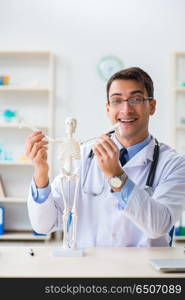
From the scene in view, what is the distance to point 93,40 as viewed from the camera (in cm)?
460

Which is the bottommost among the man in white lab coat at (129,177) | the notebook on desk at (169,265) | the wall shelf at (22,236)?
the wall shelf at (22,236)

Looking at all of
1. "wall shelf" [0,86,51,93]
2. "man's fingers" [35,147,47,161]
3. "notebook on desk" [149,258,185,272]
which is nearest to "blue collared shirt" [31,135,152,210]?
"man's fingers" [35,147,47,161]

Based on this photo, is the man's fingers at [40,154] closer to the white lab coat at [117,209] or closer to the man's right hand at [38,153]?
the man's right hand at [38,153]

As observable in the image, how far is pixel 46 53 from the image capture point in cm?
443

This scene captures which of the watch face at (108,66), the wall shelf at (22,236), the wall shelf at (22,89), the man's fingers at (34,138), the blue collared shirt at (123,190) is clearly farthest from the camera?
the watch face at (108,66)

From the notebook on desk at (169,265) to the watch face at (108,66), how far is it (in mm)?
3243

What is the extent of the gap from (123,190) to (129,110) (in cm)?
50

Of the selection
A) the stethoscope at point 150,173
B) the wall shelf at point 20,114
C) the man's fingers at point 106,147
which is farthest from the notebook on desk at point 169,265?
the wall shelf at point 20,114

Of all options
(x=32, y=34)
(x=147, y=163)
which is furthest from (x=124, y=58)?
(x=147, y=163)

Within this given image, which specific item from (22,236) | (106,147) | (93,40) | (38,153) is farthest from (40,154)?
(93,40)

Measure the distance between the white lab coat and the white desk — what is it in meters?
0.12

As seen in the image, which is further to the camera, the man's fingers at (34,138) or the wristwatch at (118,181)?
the man's fingers at (34,138)

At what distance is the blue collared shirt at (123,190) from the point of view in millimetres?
1607

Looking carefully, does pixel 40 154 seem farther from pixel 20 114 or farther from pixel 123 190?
pixel 20 114
